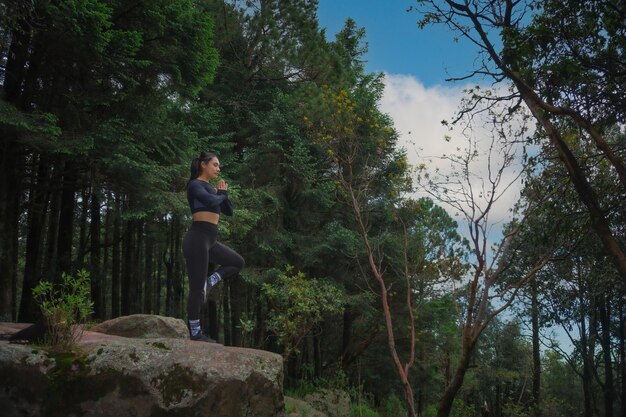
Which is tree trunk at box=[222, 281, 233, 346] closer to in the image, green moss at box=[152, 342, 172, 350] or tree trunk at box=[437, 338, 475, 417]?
tree trunk at box=[437, 338, 475, 417]

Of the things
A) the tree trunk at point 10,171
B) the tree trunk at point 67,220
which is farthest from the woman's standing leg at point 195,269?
the tree trunk at point 67,220

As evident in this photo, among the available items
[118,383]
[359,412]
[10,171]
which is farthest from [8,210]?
[359,412]

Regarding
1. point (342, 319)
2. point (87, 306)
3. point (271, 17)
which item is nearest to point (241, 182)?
point (271, 17)

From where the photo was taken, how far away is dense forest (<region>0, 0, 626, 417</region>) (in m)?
9.67

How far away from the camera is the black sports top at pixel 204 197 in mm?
7336

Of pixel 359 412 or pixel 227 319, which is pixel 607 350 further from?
pixel 227 319

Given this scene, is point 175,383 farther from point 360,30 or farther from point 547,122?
point 360,30

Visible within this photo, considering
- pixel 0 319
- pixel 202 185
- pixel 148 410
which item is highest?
pixel 202 185

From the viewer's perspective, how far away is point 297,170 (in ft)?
60.4

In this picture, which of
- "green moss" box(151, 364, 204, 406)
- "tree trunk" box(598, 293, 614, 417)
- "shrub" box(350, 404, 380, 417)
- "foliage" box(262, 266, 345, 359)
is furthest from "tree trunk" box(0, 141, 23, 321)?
"tree trunk" box(598, 293, 614, 417)

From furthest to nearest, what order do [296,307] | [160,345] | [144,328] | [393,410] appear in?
[393,410] < [296,307] < [144,328] < [160,345]

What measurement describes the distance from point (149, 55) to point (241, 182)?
6296mm

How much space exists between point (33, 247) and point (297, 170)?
337 inches

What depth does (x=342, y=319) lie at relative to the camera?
23.3 meters
